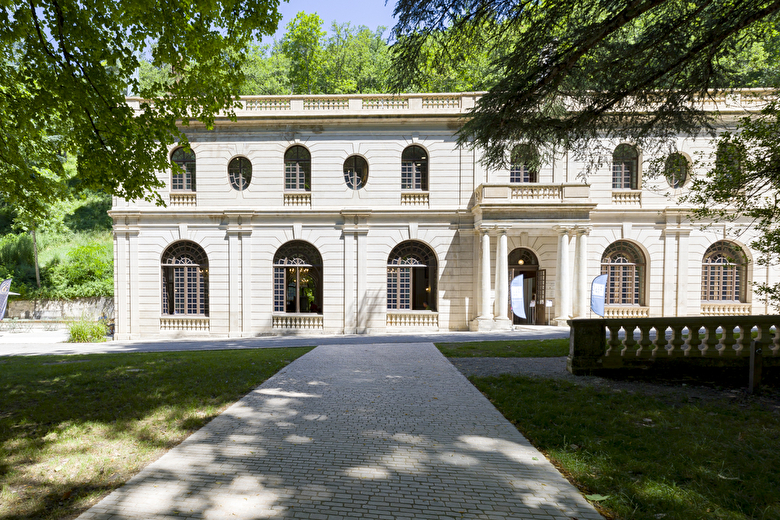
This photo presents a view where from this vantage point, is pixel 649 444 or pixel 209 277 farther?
pixel 209 277

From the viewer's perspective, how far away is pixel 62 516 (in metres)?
3.14

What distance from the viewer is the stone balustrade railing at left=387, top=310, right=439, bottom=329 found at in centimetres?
1711

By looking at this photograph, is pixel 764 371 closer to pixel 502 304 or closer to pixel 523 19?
pixel 523 19

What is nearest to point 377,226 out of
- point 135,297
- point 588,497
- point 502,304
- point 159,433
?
point 502,304

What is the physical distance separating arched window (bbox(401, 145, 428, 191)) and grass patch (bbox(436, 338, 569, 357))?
8.13 meters

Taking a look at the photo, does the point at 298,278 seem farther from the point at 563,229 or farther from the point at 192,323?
the point at 563,229

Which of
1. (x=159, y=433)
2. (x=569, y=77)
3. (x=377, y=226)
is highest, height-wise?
(x=569, y=77)

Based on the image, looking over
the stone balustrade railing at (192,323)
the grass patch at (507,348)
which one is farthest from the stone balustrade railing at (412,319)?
the stone balustrade railing at (192,323)

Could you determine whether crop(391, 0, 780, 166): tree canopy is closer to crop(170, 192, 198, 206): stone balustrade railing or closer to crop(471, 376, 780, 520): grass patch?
crop(471, 376, 780, 520): grass patch

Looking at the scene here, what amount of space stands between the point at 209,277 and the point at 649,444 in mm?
17459

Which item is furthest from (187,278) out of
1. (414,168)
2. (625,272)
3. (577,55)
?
(625,272)

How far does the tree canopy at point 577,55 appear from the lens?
636 cm

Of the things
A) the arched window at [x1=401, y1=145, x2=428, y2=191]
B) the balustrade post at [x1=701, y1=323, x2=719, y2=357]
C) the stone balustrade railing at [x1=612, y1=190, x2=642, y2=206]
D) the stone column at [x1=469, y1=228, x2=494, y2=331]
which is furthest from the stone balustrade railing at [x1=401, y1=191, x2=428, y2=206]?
the balustrade post at [x1=701, y1=323, x2=719, y2=357]

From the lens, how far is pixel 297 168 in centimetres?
1756
